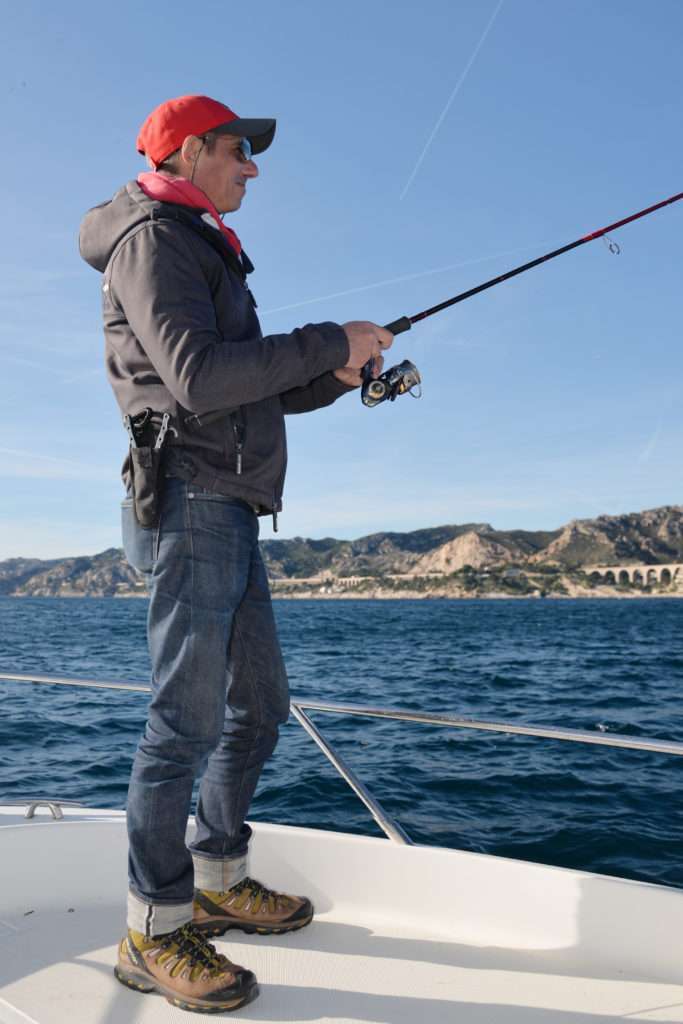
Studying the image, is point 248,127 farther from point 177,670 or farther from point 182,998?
point 182,998

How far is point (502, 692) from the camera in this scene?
1412 cm

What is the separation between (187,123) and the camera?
1.64m

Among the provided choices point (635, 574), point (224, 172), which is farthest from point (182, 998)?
point (635, 574)

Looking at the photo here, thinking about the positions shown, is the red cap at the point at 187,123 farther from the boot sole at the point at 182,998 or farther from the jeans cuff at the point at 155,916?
the boot sole at the point at 182,998

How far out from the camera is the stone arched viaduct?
120338 millimetres

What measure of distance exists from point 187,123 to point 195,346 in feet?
1.79

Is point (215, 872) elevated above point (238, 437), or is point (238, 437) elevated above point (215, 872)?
point (238, 437)

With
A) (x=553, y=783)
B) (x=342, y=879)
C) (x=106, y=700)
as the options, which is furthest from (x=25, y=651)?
(x=342, y=879)

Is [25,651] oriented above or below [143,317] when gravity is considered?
below

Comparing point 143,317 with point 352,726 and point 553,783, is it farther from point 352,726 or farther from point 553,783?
point 352,726

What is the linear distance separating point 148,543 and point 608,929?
1.38m

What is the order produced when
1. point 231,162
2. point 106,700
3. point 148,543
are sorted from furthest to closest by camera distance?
point 106,700 → point 231,162 → point 148,543

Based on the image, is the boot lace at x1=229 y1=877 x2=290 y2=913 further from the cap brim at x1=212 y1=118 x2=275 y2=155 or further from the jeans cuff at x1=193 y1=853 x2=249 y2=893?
the cap brim at x1=212 y1=118 x2=275 y2=155

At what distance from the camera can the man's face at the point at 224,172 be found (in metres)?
1.69
